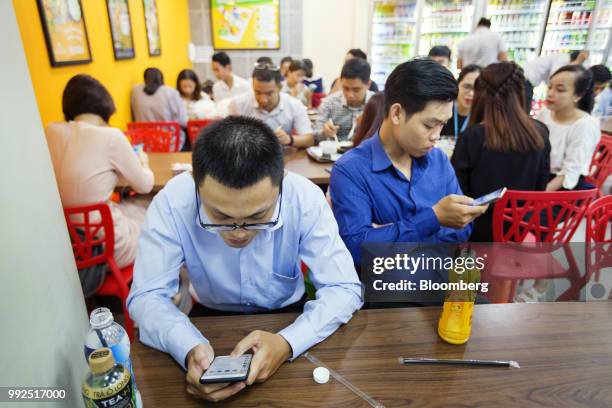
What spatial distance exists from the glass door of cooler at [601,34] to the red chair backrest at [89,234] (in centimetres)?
730

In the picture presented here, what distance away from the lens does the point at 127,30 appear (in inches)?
162

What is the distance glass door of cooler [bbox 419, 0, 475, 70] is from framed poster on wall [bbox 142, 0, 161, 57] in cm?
408

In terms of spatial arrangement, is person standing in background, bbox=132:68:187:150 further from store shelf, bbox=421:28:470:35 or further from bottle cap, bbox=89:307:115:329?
store shelf, bbox=421:28:470:35

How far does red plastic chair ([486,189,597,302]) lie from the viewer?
174cm

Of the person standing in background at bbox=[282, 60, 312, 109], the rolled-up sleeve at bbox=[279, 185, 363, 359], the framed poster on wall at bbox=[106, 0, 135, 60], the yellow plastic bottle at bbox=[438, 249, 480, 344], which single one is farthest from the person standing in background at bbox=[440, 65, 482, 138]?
the framed poster on wall at bbox=[106, 0, 135, 60]

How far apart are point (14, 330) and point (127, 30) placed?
4243 mm

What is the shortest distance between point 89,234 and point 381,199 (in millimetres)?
1406

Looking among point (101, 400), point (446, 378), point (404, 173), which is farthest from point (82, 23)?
point (446, 378)

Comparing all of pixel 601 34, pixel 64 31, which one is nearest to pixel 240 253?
pixel 64 31

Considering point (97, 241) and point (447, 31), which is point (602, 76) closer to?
point (447, 31)

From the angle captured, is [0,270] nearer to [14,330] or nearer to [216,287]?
[14,330]

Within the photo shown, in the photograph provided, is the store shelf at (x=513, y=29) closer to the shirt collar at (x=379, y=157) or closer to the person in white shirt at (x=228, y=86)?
the person in white shirt at (x=228, y=86)

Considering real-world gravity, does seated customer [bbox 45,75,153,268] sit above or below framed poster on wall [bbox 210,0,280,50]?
below

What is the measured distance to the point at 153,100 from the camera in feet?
13.7
